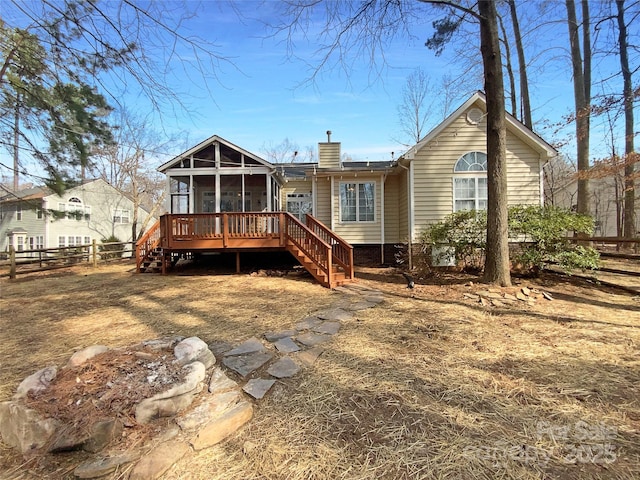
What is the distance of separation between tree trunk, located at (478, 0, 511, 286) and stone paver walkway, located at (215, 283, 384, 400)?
3.53m

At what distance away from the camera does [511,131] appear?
1042 centimetres

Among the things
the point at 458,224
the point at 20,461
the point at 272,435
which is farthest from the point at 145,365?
the point at 458,224

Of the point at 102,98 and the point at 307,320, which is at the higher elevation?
the point at 102,98

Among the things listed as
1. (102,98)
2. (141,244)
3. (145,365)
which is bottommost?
(145,365)

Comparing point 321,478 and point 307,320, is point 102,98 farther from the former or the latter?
point 321,478

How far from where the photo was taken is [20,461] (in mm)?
2160

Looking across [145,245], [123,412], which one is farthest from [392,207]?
[123,412]

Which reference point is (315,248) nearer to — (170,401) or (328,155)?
(328,155)

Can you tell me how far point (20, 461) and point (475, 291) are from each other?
657cm

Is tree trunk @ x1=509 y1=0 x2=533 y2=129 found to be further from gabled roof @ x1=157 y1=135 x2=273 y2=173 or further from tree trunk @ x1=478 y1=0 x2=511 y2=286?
gabled roof @ x1=157 y1=135 x2=273 y2=173

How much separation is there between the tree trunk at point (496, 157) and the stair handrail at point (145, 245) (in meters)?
10.2

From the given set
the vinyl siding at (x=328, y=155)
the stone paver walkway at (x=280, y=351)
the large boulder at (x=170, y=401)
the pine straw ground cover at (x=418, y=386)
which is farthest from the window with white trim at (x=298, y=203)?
the large boulder at (x=170, y=401)

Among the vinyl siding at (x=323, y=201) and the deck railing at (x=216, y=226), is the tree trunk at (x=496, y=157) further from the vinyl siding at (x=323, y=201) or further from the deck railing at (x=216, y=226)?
the vinyl siding at (x=323, y=201)

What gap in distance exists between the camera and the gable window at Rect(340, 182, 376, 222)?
12.2m
